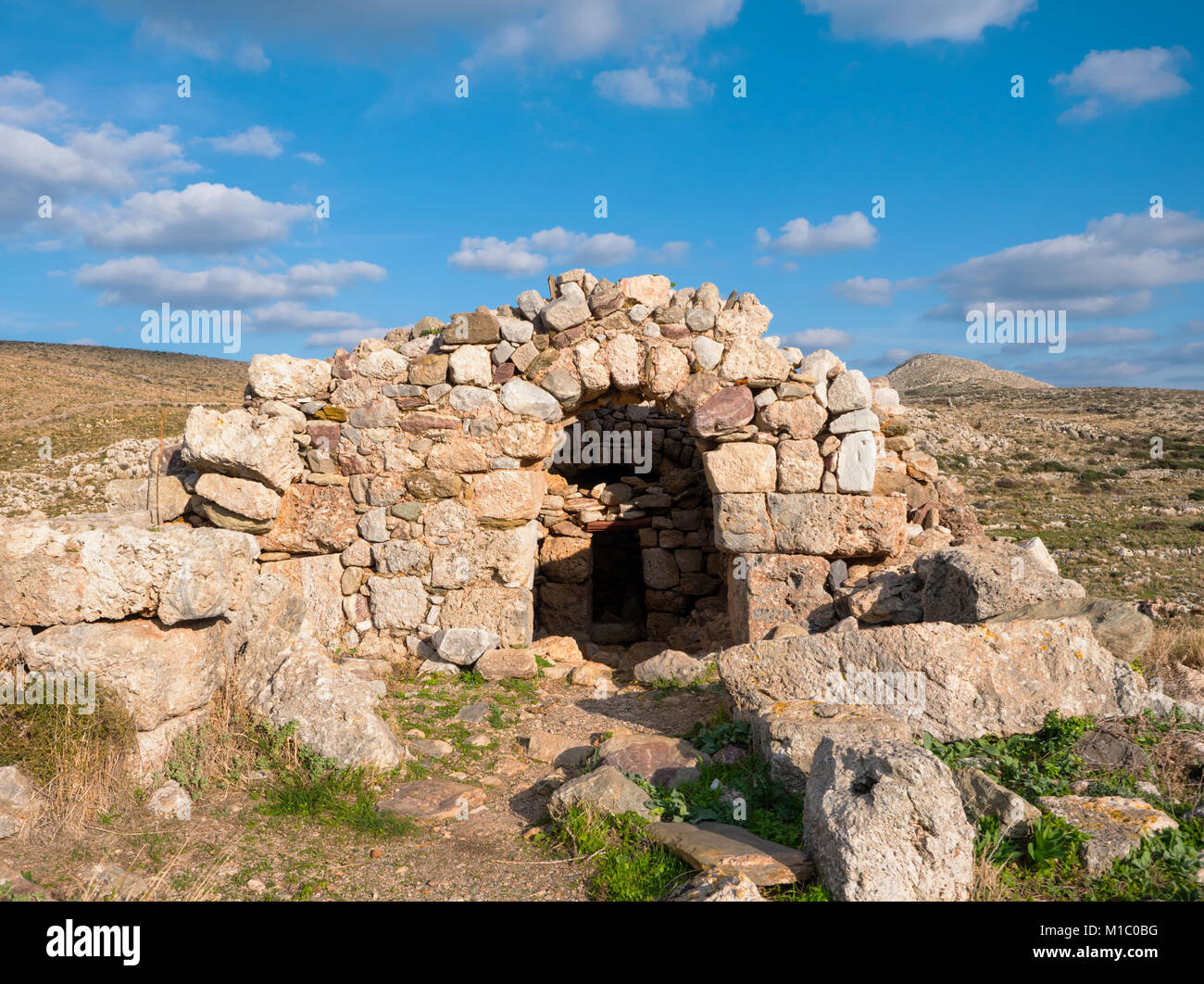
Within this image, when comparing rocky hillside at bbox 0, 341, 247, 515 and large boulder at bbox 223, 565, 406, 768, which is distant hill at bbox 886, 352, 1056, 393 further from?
large boulder at bbox 223, 565, 406, 768

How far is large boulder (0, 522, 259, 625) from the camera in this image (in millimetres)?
3699

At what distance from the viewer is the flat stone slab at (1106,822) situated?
303 cm

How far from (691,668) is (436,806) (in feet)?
8.58

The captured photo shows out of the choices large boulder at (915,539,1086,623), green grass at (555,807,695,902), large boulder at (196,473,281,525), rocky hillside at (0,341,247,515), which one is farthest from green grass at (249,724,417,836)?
large boulder at (915,539,1086,623)

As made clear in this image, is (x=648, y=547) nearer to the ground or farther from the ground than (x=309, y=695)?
farther from the ground

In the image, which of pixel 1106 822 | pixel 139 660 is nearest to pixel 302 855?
pixel 139 660

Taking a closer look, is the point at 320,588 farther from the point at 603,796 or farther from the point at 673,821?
the point at 673,821

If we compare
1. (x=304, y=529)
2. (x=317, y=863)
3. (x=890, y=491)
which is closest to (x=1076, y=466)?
(x=890, y=491)

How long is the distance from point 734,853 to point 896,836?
2.00ft

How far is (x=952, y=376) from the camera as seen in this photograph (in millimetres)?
41188

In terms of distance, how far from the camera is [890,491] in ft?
21.3

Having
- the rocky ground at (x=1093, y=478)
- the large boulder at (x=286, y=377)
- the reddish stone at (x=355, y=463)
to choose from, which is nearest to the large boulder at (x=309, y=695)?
the reddish stone at (x=355, y=463)

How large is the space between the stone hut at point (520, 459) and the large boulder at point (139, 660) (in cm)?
253

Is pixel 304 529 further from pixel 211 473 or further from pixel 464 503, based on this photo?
pixel 464 503
